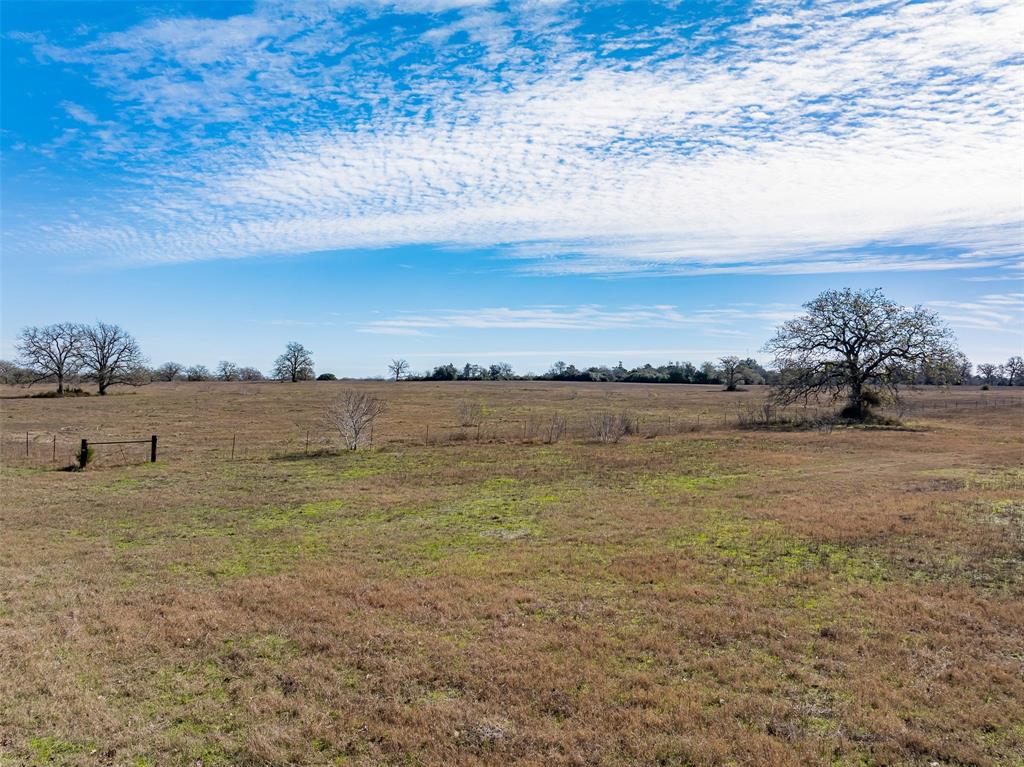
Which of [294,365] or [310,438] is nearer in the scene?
[310,438]

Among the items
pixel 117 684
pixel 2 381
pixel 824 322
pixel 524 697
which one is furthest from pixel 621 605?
pixel 2 381

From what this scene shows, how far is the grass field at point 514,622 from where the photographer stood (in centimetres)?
628

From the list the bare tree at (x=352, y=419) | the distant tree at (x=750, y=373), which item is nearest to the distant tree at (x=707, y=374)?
the distant tree at (x=750, y=373)

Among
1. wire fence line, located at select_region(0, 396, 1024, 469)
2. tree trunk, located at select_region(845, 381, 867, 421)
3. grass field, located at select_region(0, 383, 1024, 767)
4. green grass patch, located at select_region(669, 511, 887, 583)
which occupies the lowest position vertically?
grass field, located at select_region(0, 383, 1024, 767)

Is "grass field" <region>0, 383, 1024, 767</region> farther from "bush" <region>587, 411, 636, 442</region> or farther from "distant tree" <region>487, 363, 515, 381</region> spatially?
"distant tree" <region>487, 363, 515, 381</region>

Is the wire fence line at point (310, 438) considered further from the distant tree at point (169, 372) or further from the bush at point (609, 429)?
the distant tree at point (169, 372)

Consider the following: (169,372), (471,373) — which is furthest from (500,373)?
(169,372)

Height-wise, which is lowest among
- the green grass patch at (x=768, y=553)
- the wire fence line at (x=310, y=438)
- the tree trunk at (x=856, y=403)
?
the green grass patch at (x=768, y=553)

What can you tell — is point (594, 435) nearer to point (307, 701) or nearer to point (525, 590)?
point (525, 590)

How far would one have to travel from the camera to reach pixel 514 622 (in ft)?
30.2

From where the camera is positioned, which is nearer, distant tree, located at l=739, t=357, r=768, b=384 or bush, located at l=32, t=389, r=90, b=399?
bush, located at l=32, t=389, r=90, b=399

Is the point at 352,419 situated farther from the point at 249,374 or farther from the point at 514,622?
the point at 249,374

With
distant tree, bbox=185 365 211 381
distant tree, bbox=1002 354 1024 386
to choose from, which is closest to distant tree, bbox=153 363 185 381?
distant tree, bbox=185 365 211 381

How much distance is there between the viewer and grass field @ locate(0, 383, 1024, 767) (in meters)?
6.28
